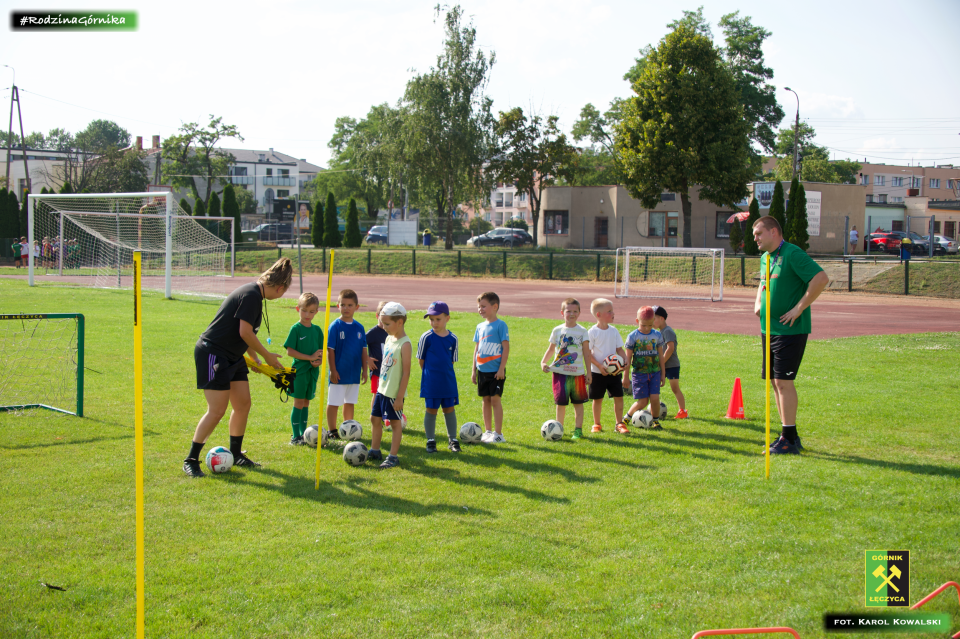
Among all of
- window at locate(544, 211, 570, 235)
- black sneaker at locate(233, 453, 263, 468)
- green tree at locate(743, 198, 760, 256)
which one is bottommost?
black sneaker at locate(233, 453, 263, 468)

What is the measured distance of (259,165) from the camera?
341 feet

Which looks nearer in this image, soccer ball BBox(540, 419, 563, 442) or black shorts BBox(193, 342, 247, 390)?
black shorts BBox(193, 342, 247, 390)

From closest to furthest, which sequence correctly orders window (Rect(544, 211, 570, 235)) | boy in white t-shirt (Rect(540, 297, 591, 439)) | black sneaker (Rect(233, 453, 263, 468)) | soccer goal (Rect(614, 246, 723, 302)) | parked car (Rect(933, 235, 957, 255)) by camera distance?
black sneaker (Rect(233, 453, 263, 468)), boy in white t-shirt (Rect(540, 297, 591, 439)), soccer goal (Rect(614, 246, 723, 302)), parked car (Rect(933, 235, 957, 255)), window (Rect(544, 211, 570, 235))

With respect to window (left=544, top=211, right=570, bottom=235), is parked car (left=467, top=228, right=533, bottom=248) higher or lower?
lower

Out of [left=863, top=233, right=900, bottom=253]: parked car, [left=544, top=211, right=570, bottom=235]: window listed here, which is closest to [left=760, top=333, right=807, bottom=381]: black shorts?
[left=863, top=233, right=900, bottom=253]: parked car

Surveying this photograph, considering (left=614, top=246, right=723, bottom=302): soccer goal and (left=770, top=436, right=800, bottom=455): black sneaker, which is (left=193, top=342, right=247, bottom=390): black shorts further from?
(left=614, top=246, right=723, bottom=302): soccer goal

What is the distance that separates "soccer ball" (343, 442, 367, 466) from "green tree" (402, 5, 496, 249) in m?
40.0

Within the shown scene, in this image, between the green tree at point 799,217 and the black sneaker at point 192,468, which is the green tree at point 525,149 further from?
the black sneaker at point 192,468

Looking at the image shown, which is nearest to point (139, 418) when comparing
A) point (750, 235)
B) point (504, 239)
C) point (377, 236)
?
point (750, 235)

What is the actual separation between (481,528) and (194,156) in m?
78.7

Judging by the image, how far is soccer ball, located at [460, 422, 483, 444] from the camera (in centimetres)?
749

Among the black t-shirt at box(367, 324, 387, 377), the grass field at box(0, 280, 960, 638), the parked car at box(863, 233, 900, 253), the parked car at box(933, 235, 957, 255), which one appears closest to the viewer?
the grass field at box(0, 280, 960, 638)

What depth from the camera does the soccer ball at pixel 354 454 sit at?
6617 mm

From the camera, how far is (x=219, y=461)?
6.33 meters
